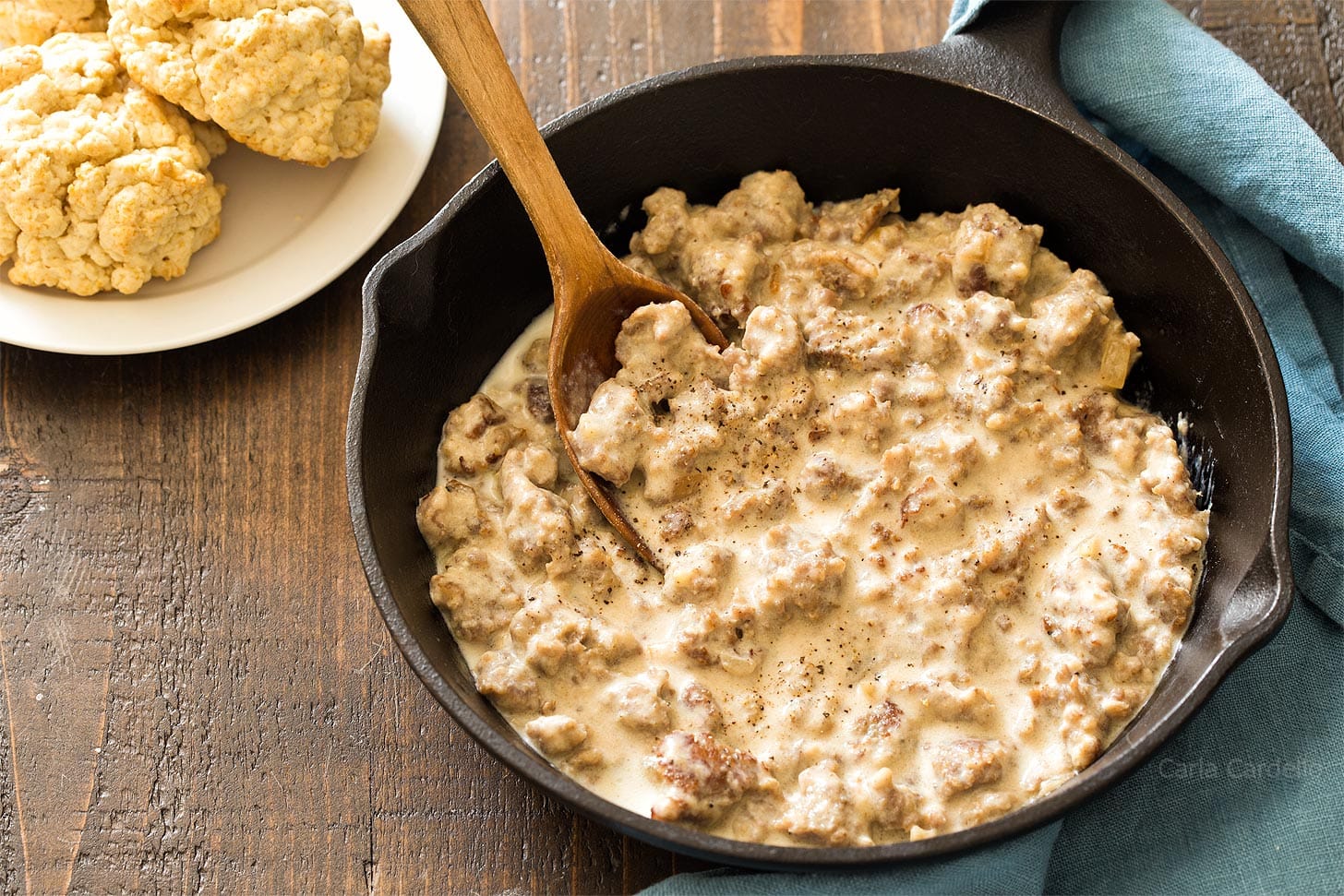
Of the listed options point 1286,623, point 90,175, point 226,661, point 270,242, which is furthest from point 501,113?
point 1286,623

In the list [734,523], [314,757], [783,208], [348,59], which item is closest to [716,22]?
[783,208]

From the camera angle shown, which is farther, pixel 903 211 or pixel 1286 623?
pixel 903 211

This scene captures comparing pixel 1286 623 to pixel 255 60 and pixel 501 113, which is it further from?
pixel 255 60

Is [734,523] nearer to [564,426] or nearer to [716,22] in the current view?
[564,426]

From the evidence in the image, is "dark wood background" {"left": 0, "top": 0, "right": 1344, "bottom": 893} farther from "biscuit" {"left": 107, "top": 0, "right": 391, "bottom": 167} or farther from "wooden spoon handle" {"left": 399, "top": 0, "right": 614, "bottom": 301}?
"wooden spoon handle" {"left": 399, "top": 0, "right": 614, "bottom": 301}

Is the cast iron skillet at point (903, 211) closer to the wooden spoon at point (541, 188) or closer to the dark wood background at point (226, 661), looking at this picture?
the wooden spoon at point (541, 188)

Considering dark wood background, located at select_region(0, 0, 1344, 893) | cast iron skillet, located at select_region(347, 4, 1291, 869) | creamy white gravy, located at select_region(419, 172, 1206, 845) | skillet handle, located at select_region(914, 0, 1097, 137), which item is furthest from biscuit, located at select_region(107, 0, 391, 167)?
skillet handle, located at select_region(914, 0, 1097, 137)
